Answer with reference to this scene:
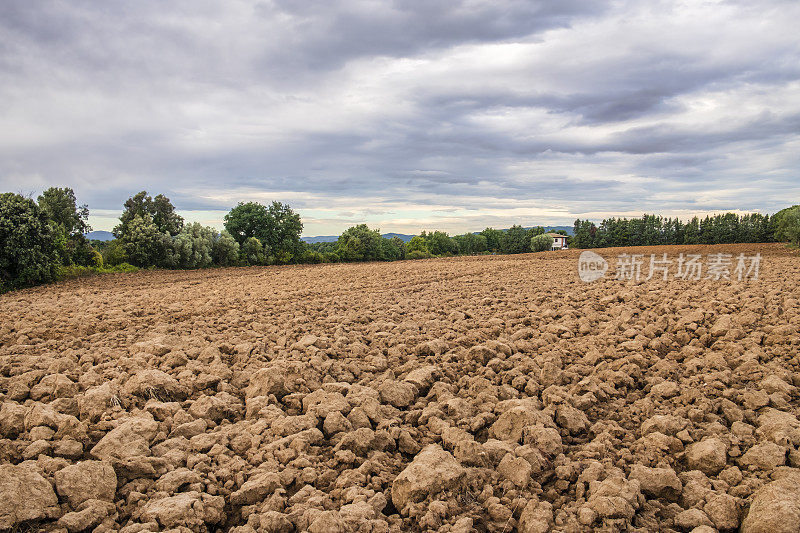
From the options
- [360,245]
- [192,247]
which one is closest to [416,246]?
[360,245]

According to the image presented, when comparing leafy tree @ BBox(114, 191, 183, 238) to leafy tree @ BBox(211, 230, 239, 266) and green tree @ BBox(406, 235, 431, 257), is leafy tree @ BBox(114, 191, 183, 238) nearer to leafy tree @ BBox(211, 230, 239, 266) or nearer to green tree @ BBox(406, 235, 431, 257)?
leafy tree @ BBox(211, 230, 239, 266)

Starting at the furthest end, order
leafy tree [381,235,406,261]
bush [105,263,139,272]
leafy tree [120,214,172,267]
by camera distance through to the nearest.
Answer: leafy tree [381,235,406,261], leafy tree [120,214,172,267], bush [105,263,139,272]

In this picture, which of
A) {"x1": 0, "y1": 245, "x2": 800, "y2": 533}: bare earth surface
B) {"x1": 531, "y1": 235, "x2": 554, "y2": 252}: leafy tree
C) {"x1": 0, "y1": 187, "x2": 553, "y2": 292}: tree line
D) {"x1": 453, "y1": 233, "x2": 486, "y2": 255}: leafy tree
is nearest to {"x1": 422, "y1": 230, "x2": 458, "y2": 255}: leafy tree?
{"x1": 453, "y1": 233, "x2": 486, "y2": 255}: leafy tree

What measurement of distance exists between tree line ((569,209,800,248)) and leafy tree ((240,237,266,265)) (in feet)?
139

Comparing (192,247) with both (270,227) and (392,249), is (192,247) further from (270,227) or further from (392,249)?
(392,249)

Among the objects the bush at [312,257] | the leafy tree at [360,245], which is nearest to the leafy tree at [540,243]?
the leafy tree at [360,245]

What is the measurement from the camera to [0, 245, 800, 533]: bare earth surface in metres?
3.32

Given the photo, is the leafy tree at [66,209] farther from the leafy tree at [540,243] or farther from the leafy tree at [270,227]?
the leafy tree at [540,243]

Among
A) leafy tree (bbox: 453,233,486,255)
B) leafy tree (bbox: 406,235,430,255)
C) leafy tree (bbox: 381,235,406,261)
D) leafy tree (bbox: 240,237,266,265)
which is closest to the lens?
leafy tree (bbox: 240,237,266,265)

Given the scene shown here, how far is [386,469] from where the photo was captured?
3.95m

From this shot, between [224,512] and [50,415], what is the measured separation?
2450mm

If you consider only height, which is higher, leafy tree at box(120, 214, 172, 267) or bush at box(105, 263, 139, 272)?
leafy tree at box(120, 214, 172, 267)

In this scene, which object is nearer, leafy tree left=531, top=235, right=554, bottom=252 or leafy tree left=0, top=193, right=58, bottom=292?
leafy tree left=0, top=193, right=58, bottom=292

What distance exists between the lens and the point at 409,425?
15.4 feet
